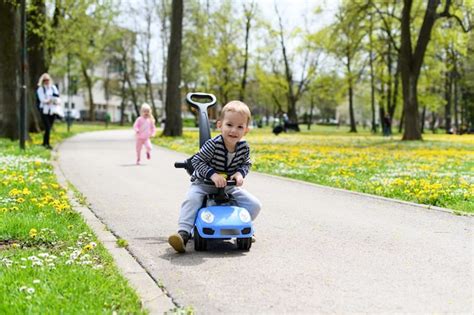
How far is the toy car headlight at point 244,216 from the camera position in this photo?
5.60 m

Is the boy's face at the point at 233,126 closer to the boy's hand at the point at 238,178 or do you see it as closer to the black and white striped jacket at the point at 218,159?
the black and white striped jacket at the point at 218,159

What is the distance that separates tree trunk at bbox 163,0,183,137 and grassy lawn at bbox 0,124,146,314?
71.7 feet

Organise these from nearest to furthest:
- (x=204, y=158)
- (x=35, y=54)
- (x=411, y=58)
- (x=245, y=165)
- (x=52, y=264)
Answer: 1. (x=52, y=264)
2. (x=204, y=158)
3. (x=245, y=165)
4. (x=35, y=54)
5. (x=411, y=58)

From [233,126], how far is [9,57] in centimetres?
1609

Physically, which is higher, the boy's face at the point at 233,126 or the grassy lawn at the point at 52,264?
the boy's face at the point at 233,126

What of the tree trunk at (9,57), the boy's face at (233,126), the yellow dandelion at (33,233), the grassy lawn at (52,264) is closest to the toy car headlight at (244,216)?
A: the boy's face at (233,126)

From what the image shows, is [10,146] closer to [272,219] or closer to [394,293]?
[272,219]

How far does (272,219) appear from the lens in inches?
301

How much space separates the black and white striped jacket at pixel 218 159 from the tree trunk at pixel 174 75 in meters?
24.0

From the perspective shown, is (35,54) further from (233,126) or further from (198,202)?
(233,126)

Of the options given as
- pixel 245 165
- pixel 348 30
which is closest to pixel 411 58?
pixel 348 30

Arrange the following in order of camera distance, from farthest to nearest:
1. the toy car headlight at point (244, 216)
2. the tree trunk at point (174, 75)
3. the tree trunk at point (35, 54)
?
the tree trunk at point (174, 75) → the tree trunk at point (35, 54) → the toy car headlight at point (244, 216)

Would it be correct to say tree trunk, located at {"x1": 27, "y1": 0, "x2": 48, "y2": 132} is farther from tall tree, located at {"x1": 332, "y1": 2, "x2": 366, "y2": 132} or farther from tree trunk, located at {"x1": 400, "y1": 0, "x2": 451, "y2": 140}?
tree trunk, located at {"x1": 400, "y1": 0, "x2": 451, "y2": 140}

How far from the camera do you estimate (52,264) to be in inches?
181
